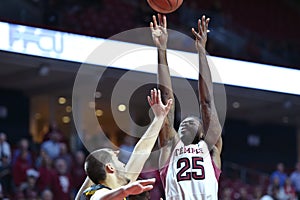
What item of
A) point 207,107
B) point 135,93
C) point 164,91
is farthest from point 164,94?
point 135,93

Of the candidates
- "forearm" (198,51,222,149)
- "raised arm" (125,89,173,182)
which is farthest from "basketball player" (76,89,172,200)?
"forearm" (198,51,222,149)

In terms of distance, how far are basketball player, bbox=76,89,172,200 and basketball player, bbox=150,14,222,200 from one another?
89 centimetres

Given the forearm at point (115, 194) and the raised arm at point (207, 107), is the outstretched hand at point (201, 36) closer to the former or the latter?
the raised arm at point (207, 107)

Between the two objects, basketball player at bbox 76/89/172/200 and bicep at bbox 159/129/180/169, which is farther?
bicep at bbox 159/129/180/169

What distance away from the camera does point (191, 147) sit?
625 cm

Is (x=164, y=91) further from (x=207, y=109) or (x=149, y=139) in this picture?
(x=149, y=139)

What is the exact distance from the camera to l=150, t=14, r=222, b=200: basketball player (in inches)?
242

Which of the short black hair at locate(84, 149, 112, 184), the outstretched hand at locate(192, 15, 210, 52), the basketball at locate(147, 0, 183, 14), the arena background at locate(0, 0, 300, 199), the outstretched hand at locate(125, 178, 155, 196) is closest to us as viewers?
the outstretched hand at locate(125, 178, 155, 196)

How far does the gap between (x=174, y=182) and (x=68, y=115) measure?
40.4 ft

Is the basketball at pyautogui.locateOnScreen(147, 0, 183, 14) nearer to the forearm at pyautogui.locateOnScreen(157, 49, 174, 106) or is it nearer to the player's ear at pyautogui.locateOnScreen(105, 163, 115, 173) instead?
the forearm at pyautogui.locateOnScreen(157, 49, 174, 106)

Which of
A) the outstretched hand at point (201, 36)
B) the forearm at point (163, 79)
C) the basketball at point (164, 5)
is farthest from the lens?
the basketball at point (164, 5)

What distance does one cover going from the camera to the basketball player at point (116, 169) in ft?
14.8

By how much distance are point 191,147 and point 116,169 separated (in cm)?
129

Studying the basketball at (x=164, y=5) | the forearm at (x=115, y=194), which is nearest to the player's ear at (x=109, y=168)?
the forearm at (x=115, y=194)
